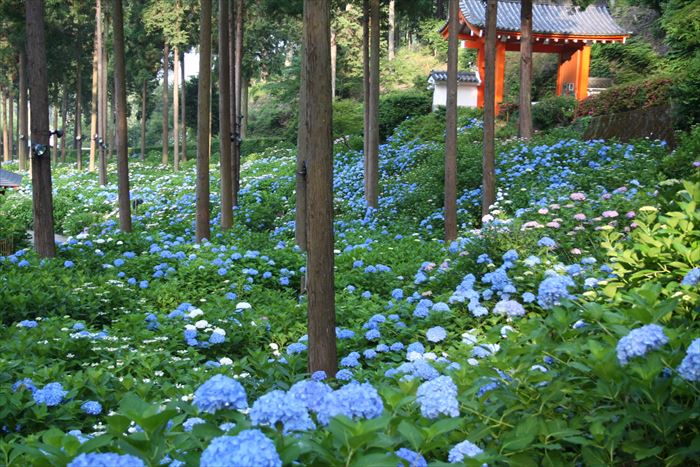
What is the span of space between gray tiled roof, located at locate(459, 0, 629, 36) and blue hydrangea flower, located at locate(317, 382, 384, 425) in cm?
2460

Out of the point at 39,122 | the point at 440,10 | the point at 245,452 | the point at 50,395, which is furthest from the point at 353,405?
the point at 440,10

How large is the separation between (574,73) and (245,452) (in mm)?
30429

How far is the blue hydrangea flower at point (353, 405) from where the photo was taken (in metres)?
1.91

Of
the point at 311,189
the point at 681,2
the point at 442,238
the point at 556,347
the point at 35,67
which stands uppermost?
the point at 681,2

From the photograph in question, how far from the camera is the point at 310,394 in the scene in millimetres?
2045

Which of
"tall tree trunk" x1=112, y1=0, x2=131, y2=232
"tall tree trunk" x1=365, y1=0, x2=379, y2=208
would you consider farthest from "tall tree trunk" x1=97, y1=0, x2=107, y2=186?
"tall tree trunk" x1=365, y1=0, x2=379, y2=208

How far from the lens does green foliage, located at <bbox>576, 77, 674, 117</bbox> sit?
53.1 ft

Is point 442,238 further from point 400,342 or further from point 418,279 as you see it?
point 400,342

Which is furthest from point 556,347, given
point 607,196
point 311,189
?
point 607,196

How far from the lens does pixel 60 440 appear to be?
1.99 metres

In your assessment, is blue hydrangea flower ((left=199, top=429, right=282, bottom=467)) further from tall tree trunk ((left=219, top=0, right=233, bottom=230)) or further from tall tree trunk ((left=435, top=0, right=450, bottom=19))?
tall tree trunk ((left=435, top=0, right=450, bottom=19))

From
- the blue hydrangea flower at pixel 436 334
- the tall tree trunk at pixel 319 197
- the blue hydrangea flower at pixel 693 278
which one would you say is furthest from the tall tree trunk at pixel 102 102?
the blue hydrangea flower at pixel 693 278

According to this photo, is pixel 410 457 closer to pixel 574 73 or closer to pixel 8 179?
pixel 8 179

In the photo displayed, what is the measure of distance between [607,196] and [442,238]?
422 centimetres
